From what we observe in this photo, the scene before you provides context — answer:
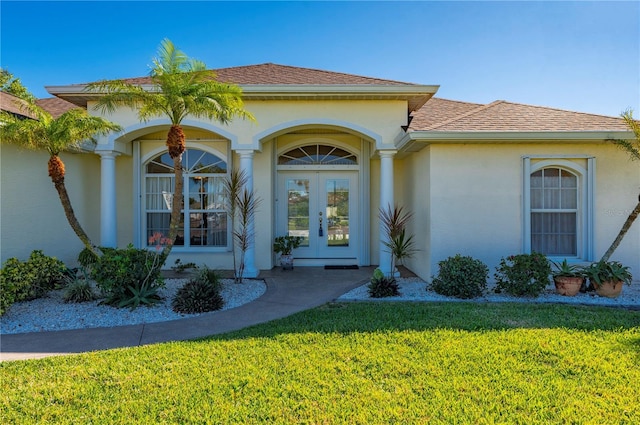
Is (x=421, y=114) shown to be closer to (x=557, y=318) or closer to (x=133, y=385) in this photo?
(x=557, y=318)

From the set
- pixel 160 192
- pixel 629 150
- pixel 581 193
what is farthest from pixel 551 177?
pixel 160 192

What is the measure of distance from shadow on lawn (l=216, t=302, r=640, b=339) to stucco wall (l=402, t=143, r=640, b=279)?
1927mm

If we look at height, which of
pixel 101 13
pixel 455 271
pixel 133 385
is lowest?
pixel 133 385

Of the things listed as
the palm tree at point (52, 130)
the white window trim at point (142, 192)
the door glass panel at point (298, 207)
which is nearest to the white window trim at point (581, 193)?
the door glass panel at point (298, 207)

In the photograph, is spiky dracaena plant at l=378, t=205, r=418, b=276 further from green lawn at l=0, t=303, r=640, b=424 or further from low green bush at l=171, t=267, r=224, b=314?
low green bush at l=171, t=267, r=224, b=314

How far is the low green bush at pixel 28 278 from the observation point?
654 cm

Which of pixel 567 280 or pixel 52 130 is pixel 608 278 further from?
pixel 52 130

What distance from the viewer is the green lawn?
3.33 m

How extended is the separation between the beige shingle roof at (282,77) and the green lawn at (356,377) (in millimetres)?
6768

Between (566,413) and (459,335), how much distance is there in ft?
6.33

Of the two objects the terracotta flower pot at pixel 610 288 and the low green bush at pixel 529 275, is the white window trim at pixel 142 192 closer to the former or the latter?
the low green bush at pixel 529 275

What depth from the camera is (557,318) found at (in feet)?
19.7

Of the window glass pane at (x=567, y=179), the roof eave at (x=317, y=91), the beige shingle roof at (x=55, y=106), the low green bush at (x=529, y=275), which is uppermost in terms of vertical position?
the beige shingle roof at (x=55, y=106)

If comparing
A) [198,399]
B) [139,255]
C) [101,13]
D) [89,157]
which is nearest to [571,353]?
[198,399]
